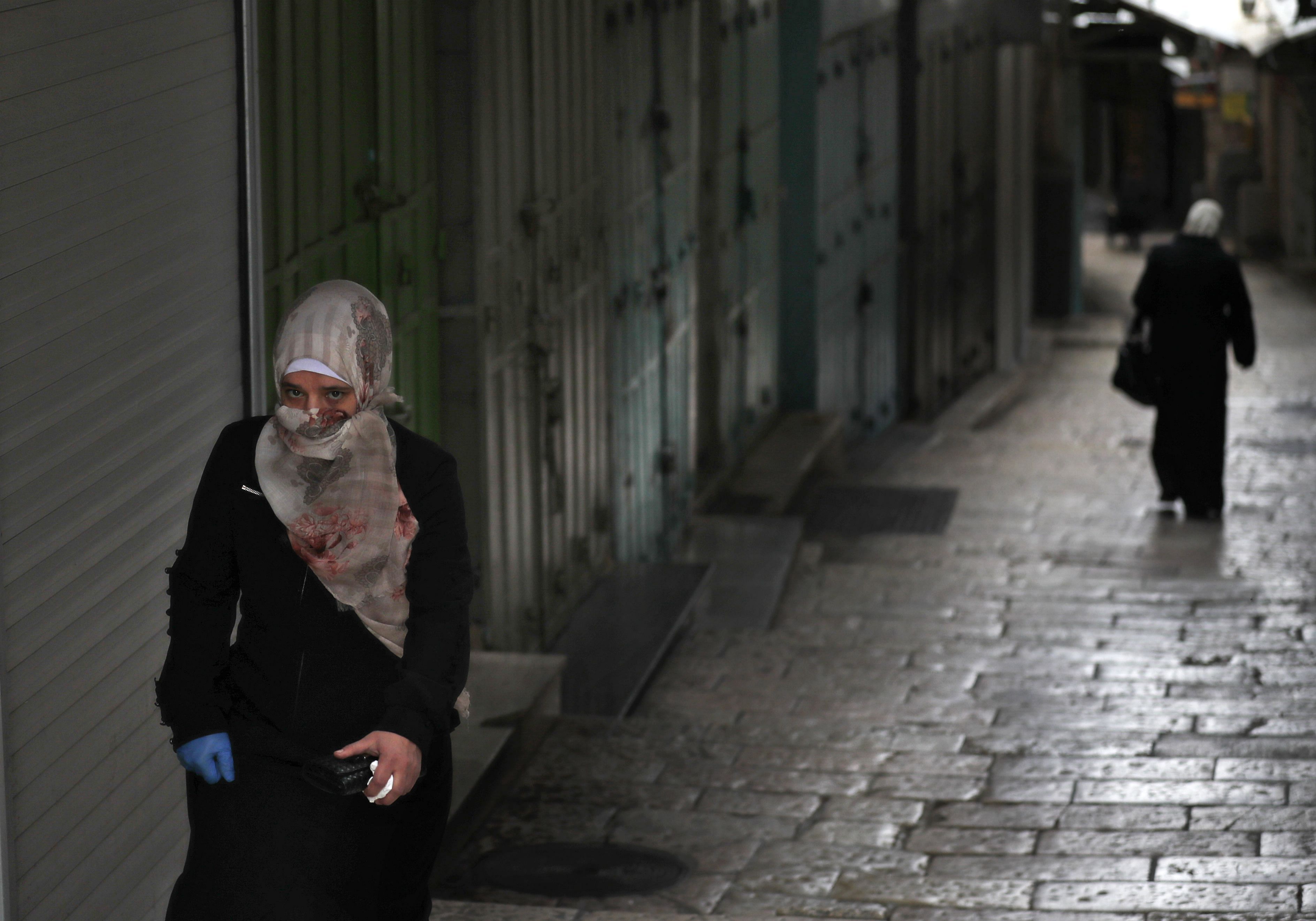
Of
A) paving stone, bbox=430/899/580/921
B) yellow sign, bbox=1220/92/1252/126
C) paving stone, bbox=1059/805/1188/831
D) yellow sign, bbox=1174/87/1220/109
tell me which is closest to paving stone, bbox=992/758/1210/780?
paving stone, bbox=1059/805/1188/831

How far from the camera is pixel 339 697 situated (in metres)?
3.14

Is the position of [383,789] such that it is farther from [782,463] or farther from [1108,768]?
[782,463]

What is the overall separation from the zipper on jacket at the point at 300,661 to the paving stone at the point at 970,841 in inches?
101

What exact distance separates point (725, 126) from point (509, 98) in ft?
12.4

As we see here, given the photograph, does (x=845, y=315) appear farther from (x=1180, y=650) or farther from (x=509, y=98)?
(x=509, y=98)

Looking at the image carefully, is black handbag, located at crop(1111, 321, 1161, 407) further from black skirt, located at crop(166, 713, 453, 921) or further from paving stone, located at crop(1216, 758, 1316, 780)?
black skirt, located at crop(166, 713, 453, 921)

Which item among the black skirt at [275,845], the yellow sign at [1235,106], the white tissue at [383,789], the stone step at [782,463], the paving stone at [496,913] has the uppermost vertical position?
the yellow sign at [1235,106]

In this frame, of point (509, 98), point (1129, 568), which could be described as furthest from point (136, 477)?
point (1129, 568)

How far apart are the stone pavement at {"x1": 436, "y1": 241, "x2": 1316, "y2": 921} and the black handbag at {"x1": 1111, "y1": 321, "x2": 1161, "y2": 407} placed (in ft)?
2.39

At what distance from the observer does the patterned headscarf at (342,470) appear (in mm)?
3080

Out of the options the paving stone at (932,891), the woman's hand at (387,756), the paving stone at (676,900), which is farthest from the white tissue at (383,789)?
the paving stone at (932,891)

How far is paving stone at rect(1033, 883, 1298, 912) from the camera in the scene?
185 inches

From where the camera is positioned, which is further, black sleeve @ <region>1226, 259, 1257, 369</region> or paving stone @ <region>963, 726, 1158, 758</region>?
black sleeve @ <region>1226, 259, 1257, 369</region>

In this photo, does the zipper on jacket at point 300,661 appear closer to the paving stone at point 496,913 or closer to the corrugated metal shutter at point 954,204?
the paving stone at point 496,913
